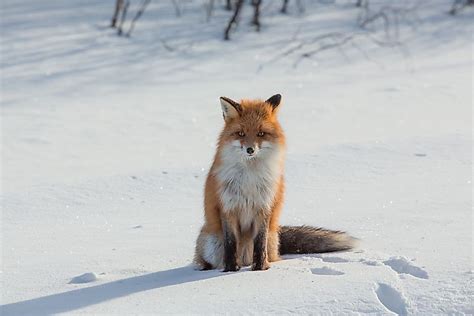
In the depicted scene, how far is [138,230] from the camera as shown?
6.80 metres

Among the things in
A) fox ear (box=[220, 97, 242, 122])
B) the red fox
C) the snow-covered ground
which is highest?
fox ear (box=[220, 97, 242, 122])

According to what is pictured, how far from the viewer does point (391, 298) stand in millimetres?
4586

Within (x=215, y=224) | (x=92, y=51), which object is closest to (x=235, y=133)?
(x=215, y=224)

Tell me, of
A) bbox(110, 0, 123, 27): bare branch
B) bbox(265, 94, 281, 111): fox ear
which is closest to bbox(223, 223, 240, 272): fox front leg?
bbox(265, 94, 281, 111): fox ear

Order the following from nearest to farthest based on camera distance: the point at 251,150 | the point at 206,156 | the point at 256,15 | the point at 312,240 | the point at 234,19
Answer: the point at 251,150, the point at 312,240, the point at 206,156, the point at 234,19, the point at 256,15

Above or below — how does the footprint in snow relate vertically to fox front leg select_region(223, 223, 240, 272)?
below

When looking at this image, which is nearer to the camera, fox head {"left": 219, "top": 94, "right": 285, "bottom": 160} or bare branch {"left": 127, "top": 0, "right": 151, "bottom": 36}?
fox head {"left": 219, "top": 94, "right": 285, "bottom": 160}

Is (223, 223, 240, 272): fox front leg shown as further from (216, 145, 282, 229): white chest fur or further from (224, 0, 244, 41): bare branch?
(224, 0, 244, 41): bare branch

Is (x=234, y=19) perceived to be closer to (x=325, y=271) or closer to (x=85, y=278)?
(x=85, y=278)

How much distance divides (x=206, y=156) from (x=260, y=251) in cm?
430

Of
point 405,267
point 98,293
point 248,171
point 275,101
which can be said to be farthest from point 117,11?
point 405,267

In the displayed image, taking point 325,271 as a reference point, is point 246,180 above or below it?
above

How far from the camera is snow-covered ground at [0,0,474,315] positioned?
4789 millimetres

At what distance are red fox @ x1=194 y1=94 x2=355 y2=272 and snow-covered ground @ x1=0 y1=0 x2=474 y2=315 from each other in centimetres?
21
